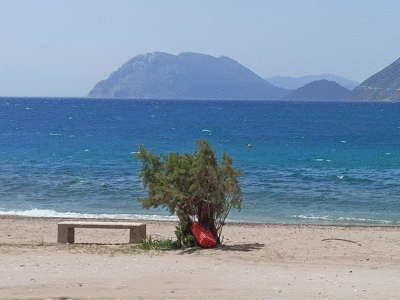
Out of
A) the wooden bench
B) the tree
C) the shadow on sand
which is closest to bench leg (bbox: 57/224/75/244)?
the wooden bench

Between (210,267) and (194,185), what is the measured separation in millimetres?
2288

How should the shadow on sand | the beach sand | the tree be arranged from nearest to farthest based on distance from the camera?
the beach sand, the shadow on sand, the tree

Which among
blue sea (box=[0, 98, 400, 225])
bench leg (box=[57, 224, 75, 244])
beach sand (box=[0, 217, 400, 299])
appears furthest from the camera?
blue sea (box=[0, 98, 400, 225])

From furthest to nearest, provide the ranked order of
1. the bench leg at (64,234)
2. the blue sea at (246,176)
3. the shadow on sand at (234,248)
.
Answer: the blue sea at (246,176) → the bench leg at (64,234) → the shadow on sand at (234,248)

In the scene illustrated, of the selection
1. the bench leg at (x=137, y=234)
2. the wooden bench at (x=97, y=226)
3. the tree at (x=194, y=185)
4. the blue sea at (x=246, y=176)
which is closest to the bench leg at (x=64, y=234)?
the wooden bench at (x=97, y=226)

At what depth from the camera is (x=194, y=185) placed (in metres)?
12.4

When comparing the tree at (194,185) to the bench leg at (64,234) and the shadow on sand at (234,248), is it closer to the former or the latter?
the shadow on sand at (234,248)

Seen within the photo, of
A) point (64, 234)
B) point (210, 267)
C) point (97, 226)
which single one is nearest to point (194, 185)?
point (210, 267)

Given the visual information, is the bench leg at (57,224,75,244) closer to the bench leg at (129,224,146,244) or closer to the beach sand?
the beach sand

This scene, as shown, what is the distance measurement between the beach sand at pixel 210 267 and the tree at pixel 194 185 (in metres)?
0.90

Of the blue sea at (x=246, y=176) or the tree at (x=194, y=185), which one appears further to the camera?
the blue sea at (x=246, y=176)

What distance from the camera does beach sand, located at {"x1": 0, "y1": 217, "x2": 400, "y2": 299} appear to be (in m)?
8.63

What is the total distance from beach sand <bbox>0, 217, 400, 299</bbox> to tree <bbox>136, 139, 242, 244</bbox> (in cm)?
90

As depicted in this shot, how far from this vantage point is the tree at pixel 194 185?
1256cm
